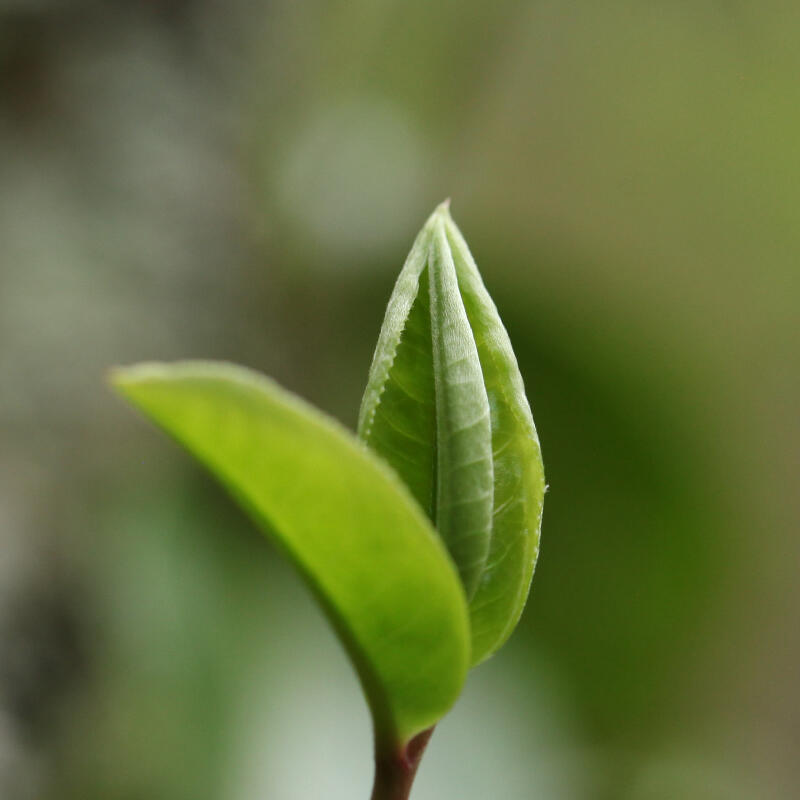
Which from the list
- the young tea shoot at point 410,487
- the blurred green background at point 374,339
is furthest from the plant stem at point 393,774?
the blurred green background at point 374,339

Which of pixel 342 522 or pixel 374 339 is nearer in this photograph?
pixel 342 522

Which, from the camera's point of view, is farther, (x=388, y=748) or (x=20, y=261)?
(x=20, y=261)

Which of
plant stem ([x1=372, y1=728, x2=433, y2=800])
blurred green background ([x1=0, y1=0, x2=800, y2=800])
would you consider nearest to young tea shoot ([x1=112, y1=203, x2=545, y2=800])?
plant stem ([x1=372, y1=728, x2=433, y2=800])

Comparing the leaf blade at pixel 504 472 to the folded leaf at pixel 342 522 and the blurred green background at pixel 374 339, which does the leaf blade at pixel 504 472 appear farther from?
the blurred green background at pixel 374 339

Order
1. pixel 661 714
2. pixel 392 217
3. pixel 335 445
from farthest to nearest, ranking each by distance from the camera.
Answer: pixel 392 217, pixel 661 714, pixel 335 445

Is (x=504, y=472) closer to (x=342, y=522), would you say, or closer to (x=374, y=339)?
(x=342, y=522)

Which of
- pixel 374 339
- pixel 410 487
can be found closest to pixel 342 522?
pixel 410 487

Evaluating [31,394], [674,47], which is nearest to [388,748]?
[31,394]

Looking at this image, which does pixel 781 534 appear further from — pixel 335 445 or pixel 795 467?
pixel 335 445
